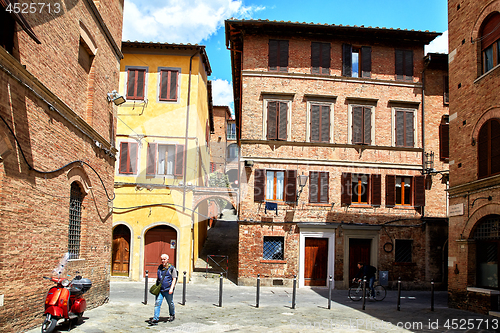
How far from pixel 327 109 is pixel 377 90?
9.06ft

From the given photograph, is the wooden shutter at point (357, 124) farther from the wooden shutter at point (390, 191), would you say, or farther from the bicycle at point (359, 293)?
the bicycle at point (359, 293)

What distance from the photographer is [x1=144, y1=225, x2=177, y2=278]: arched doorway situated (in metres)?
21.5

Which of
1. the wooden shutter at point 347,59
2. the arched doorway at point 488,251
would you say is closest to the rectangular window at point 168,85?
the wooden shutter at point 347,59

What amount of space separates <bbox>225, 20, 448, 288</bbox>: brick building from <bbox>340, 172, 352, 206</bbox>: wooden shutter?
0.05 metres

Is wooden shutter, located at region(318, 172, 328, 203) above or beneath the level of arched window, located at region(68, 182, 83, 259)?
above

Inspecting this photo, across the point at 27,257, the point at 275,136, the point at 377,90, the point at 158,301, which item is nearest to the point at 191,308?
the point at 158,301

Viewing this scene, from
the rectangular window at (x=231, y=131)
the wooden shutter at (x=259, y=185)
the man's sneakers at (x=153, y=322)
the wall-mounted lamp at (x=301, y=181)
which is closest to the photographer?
the man's sneakers at (x=153, y=322)

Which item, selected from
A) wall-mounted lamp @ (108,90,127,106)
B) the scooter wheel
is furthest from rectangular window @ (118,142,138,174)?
the scooter wheel

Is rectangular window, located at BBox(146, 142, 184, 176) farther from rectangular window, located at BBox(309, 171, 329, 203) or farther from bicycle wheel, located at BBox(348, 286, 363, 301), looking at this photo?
bicycle wheel, located at BBox(348, 286, 363, 301)

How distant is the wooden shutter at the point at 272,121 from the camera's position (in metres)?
21.2

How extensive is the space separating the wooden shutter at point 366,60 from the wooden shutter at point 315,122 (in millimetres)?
3069

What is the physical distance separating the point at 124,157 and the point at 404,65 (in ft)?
48.2

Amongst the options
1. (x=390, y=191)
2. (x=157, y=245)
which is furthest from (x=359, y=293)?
(x=157, y=245)

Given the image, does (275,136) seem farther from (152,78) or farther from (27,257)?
(27,257)
